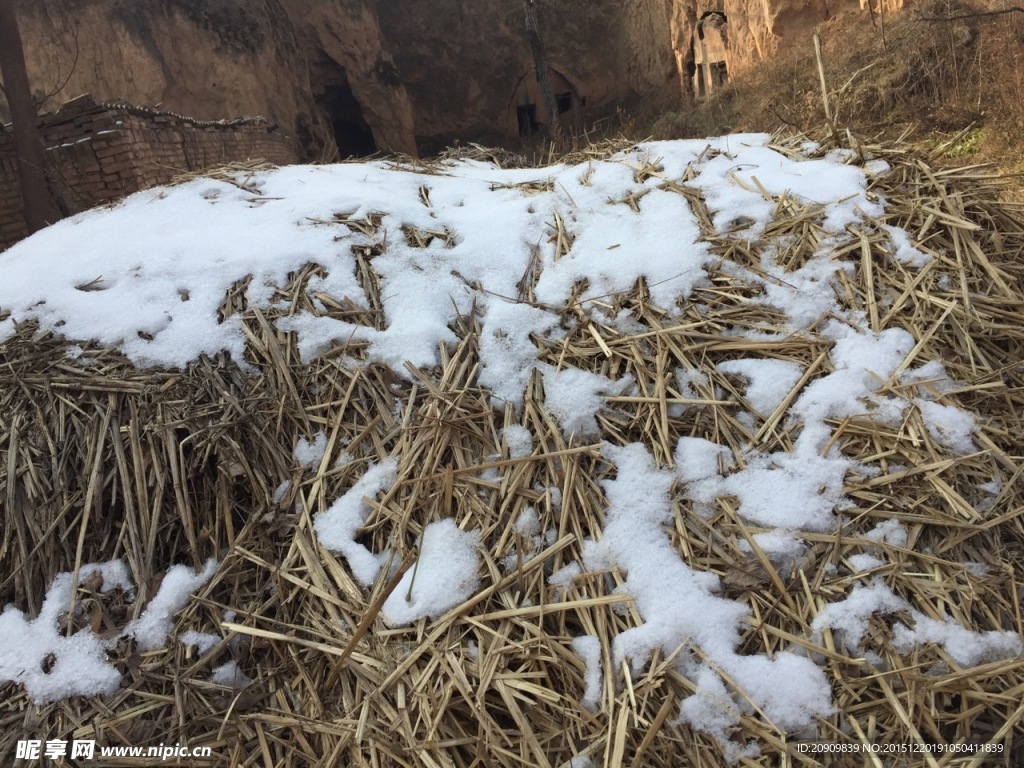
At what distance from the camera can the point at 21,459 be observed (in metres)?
1.88

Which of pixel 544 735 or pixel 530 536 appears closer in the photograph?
pixel 544 735

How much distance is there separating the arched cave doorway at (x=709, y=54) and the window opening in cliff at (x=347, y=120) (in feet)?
26.8

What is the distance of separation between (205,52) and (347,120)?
209 inches

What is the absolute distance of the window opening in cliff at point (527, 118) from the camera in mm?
19391

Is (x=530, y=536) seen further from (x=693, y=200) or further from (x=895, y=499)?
A: (x=693, y=200)

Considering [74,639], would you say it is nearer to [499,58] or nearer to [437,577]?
[437,577]

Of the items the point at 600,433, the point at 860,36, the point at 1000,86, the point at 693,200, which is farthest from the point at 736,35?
the point at 600,433

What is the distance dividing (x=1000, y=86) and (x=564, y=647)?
8.10m

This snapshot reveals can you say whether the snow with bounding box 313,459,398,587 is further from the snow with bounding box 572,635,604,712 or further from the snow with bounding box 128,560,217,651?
the snow with bounding box 572,635,604,712

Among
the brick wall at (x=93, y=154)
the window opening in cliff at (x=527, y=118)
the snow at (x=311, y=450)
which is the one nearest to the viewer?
the snow at (x=311, y=450)

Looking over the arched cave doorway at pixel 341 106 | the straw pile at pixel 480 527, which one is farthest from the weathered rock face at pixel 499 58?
the straw pile at pixel 480 527

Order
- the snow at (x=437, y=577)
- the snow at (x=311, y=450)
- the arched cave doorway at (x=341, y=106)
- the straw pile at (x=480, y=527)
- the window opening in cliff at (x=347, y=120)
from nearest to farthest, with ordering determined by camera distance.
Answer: the straw pile at (x=480, y=527)
the snow at (x=437, y=577)
the snow at (x=311, y=450)
the arched cave doorway at (x=341, y=106)
the window opening in cliff at (x=347, y=120)

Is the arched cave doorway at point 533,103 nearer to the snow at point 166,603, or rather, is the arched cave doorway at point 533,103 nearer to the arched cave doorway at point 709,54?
the arched cave doorway at point 709,54

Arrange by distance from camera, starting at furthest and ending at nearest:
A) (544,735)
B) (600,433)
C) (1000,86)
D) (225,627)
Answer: (1000,86) < (600,433) < (225,627) < (544,735)
